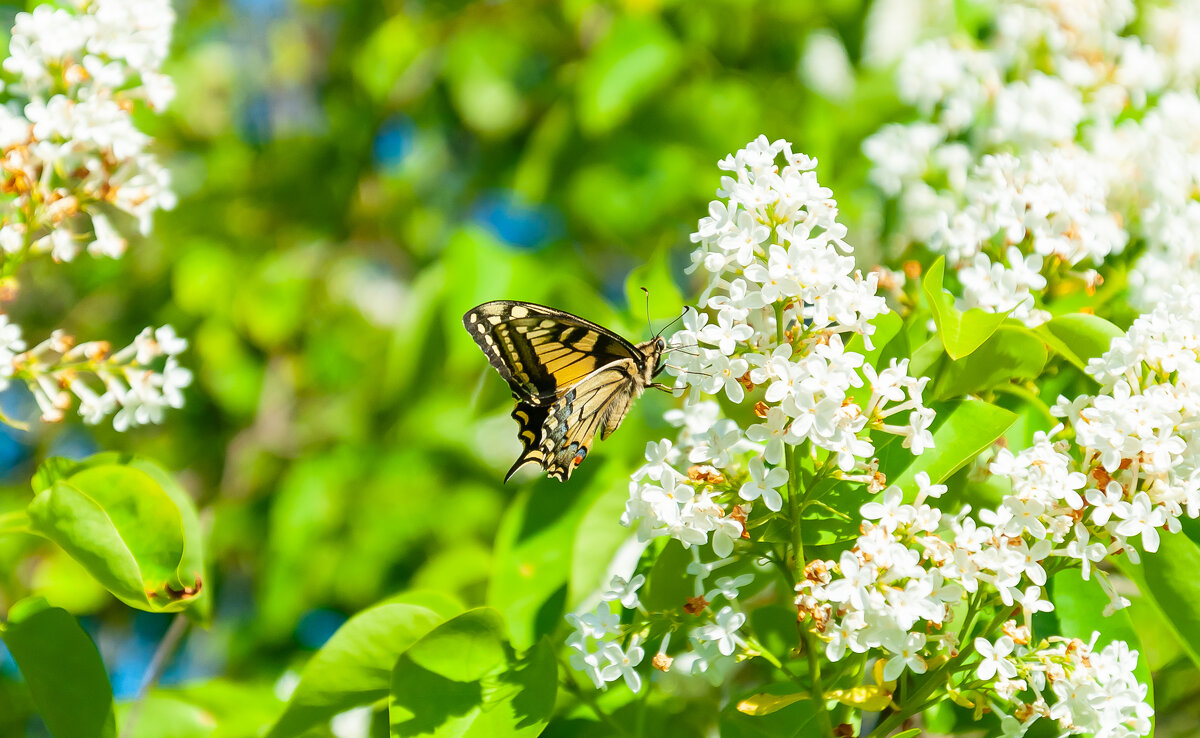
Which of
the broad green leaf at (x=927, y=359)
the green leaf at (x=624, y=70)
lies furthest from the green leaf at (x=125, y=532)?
the green leaf at (x=624, y=70)

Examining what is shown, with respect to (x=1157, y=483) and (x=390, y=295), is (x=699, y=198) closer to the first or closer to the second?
(x=390, y=295)

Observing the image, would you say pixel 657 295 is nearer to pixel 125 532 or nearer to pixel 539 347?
pixel 539 347

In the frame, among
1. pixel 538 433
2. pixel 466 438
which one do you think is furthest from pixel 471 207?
pixel 538 433

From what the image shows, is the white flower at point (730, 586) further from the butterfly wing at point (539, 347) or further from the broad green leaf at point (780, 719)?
the butterfly wing at point (539, 347)

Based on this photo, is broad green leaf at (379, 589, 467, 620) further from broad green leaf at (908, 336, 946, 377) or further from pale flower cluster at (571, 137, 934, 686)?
broad green leaf at (908, 336, 946, 377)

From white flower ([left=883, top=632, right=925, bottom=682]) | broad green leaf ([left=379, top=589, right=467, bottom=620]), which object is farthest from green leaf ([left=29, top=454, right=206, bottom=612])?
white flower ([left=883, top=632, right=925, bottom=682])
